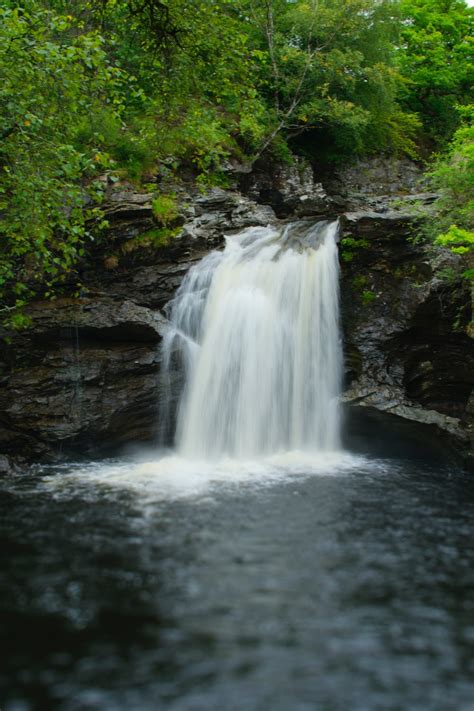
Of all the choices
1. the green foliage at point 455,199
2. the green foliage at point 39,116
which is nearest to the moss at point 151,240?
the green foliage at point 39,116

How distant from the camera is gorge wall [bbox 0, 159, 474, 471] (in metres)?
12.3

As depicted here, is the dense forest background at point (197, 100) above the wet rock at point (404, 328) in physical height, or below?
above

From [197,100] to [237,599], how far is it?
11930 millimetres

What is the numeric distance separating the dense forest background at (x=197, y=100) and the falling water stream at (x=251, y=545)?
331 cm

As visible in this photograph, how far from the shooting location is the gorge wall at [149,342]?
1227cm

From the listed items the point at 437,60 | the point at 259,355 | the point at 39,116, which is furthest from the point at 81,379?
the point at 437,60

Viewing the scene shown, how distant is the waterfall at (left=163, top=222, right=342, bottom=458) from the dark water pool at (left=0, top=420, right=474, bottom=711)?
301cm

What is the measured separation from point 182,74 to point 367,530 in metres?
9.41

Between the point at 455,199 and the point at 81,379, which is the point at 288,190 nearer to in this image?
the point at 455,199

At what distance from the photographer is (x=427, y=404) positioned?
12430mm

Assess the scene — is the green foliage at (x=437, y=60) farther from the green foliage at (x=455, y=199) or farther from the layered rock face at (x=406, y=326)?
the layered rock face at (x=406, y=326)

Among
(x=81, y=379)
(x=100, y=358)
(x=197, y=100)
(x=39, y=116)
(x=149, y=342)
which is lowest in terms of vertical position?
(x=81, y=379)

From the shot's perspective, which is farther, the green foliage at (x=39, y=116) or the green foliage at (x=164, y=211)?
the green foliage at (x=164, y=211)

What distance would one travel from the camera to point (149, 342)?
13.0m
